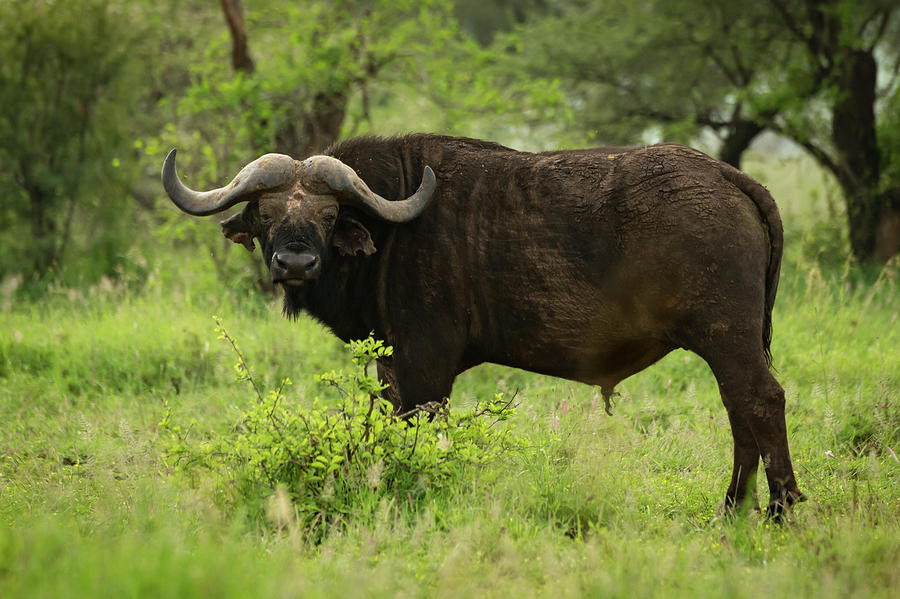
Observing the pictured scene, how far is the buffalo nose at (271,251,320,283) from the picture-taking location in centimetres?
509

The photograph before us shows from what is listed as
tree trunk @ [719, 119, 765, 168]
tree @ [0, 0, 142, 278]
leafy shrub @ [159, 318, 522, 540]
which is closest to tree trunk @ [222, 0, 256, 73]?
tree @ [0, 0, 142, 278]

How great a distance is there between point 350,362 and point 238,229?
9.45 ft

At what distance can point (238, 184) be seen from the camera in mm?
5438

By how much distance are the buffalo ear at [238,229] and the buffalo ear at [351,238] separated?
66cm

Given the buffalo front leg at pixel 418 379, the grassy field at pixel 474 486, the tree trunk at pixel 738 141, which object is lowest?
Result: the grassy field at pixel 474 486

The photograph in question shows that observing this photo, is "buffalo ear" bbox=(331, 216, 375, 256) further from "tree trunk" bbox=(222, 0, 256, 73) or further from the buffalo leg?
"tree trunk" bbox=(222, 0, 256, 73)

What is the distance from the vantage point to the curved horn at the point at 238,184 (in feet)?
17.6

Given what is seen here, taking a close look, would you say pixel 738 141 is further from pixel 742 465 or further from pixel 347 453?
pixel 347 453

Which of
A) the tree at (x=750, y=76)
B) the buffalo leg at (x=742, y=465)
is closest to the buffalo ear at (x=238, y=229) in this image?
the buffalo leg at (x=742, y=465)

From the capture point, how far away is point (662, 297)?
16.5 feet

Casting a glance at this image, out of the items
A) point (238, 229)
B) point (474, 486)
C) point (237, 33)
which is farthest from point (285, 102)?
point (474, 486)

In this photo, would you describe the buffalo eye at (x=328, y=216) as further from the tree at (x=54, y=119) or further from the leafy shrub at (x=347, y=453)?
the tree at (x=54, y=119)

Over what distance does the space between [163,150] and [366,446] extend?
27.0ft

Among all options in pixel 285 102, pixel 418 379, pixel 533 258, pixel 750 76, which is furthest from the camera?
pixel 750 76
